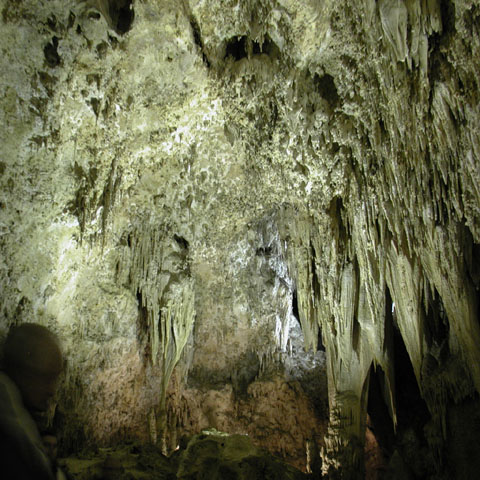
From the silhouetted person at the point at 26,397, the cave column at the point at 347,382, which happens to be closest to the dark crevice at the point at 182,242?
the cave column at the point at 347,382

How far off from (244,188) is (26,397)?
4676mm

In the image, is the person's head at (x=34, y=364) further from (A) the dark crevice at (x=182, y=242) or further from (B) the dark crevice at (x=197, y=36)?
(A) the dark crevice at (x=182, y=242)

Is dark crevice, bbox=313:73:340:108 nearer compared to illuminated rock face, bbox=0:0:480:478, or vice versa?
illuminated rock face, bbox=0:0:480:478

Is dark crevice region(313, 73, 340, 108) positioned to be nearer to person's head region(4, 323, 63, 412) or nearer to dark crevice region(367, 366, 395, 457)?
person's head region(4, 323, 63, 412)

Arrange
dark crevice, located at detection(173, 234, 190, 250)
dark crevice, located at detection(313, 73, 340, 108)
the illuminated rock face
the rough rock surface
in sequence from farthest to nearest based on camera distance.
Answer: dark crevice, located at detection(173, 234, 190, 250) → dark crevice, located at detection(313, 73, 340, 108) → the rough rock surface → the illuminated rock face

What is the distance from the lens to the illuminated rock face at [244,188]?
4.09 meters

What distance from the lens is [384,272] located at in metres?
5.33

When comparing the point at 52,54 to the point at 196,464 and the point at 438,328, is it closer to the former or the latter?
the point at 196,464

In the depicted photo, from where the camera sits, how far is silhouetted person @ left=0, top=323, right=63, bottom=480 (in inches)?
103

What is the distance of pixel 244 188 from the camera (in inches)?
277

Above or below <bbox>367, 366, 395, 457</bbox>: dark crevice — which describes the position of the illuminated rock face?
above

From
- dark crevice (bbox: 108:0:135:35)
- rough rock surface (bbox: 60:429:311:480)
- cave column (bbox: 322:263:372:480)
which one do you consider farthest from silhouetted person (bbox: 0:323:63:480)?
cave column (bbox: 322:263:372:480)

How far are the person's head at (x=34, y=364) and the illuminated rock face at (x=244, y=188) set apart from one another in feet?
4.04

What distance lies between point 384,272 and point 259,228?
10.4 ft
